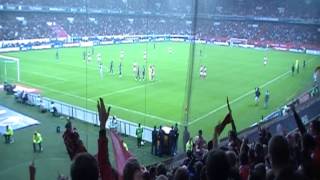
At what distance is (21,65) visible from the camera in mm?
24156

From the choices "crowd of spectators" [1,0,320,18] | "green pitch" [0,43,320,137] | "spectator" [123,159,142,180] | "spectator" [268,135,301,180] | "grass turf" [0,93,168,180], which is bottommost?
"grass turf" [0,93,168,180]

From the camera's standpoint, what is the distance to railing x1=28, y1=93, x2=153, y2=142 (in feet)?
41.5

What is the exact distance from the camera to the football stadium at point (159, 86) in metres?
4.52

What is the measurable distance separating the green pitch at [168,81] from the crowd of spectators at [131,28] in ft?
3.51

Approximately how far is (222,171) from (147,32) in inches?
820

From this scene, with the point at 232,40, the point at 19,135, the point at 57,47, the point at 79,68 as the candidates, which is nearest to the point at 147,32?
the point at 79,68

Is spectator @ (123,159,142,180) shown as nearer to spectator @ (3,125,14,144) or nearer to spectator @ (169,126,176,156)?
spectator @ (169,126,176,156)

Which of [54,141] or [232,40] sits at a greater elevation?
[232,40]

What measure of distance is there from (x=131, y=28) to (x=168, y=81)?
4.12 metres

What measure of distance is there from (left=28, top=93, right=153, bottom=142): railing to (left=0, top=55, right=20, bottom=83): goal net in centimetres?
489

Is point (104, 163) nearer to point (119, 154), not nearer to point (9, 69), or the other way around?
point (119, 154)

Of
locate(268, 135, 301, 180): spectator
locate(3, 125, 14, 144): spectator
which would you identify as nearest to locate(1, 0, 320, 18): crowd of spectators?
locate(3, 125, 14, 144): spectator

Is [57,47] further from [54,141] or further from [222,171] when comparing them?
[222,171]

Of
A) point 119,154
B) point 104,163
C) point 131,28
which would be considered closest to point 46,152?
point 119,154
